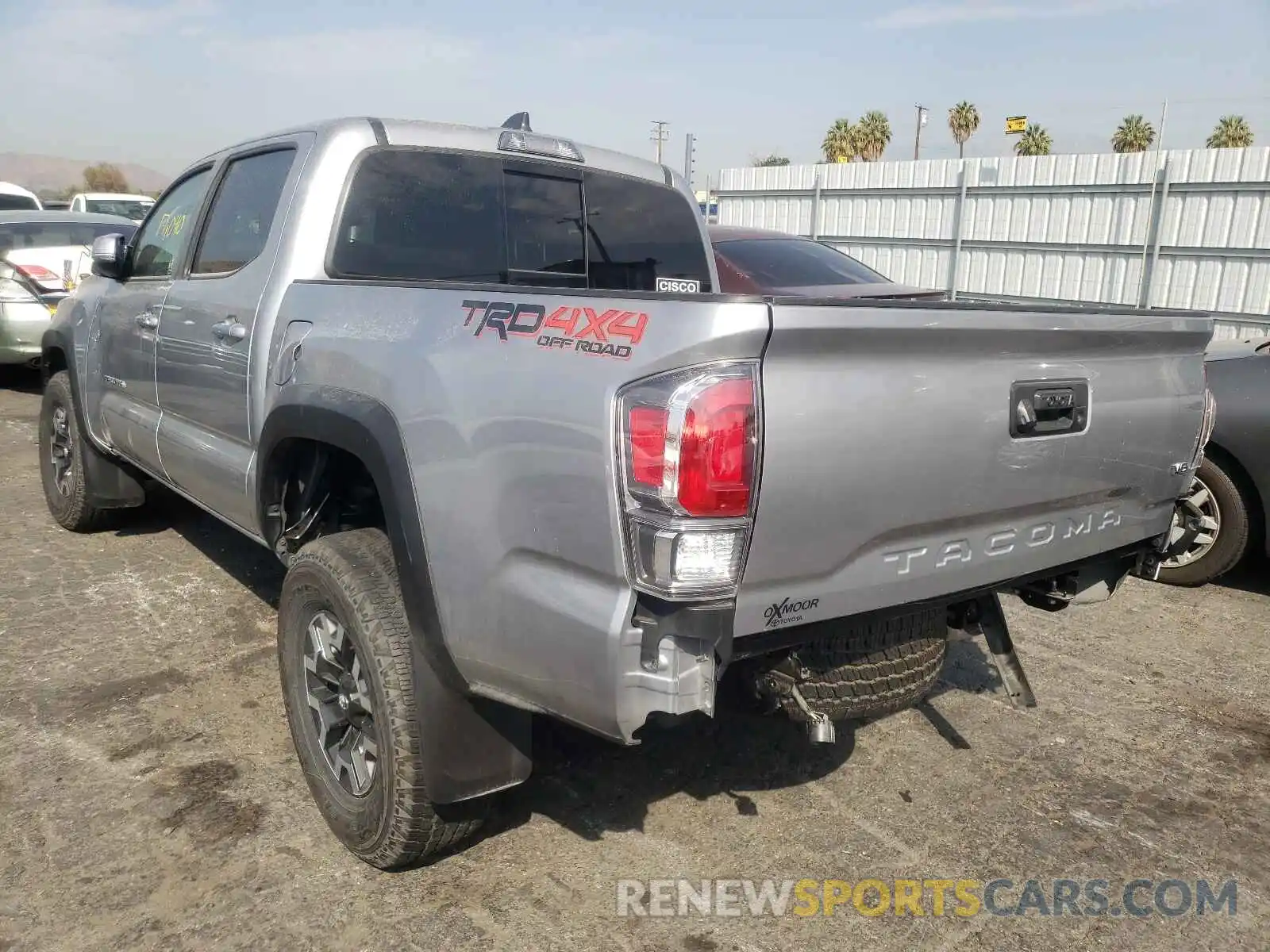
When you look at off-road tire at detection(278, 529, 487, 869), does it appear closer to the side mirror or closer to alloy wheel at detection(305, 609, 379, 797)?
alloy wheel at detection(305, 609, 379, 797)

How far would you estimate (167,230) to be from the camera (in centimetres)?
428

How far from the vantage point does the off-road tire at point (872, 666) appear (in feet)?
7.66

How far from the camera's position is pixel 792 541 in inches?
78.1

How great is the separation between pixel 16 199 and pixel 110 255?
1330 cm

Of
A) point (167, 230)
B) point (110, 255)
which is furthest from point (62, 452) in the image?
point (167, 230)

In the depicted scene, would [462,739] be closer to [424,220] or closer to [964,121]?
[424,220]

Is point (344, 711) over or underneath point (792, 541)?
underneath

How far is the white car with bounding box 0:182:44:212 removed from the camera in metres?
14.9

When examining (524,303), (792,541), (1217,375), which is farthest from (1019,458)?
(1217,375)

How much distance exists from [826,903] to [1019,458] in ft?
4.11

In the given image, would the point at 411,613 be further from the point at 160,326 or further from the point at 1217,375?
the point at 1217,375

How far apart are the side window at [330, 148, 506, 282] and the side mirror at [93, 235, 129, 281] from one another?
1.89m

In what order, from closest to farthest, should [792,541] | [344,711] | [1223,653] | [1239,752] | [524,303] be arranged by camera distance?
[792,541]
[524,303]
[344,711]
[1239,752]
[1223,653]

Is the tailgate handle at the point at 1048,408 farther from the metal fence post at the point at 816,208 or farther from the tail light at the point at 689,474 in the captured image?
the metal fence post at the point at 816,208
